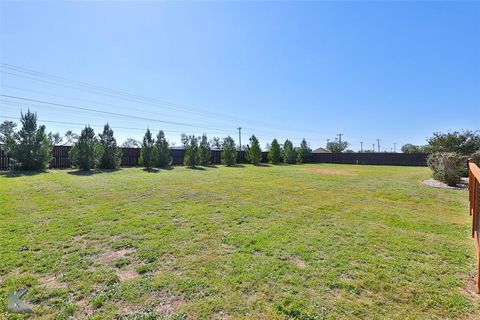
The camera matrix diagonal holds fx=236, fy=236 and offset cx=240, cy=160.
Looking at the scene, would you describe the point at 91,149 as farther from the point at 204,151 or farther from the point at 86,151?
the point at 204,151

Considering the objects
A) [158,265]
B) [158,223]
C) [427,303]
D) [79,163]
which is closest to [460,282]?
[427,303]

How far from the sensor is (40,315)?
1841 mm

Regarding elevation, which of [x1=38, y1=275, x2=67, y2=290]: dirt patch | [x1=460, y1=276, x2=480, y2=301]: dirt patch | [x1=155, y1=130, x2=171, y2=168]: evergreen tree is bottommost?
[x1=460, y1=276, x2=480, y2=301]: dirt patch

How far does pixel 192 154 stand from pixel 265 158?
11134 millimetres

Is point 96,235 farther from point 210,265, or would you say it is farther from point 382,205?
point 382,205

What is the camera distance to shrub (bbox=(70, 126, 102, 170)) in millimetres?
12094

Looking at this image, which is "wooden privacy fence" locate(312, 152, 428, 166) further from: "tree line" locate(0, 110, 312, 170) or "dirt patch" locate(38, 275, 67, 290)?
"dirt patch" locate(38, 275, 67, 290)

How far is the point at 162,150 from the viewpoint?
15523mm

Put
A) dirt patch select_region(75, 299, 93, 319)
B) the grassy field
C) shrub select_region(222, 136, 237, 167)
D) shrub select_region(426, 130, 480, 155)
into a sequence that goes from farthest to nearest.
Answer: shrub select_region(222, 136, 237, 167)
shrub select_region(426, 130, 480, 155)
the grassy field
dirt patch select_region(75, 299, 93, 319)

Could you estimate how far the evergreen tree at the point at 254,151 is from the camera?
74.2 feet

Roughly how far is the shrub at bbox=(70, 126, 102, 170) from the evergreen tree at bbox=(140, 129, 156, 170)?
2.50 metres

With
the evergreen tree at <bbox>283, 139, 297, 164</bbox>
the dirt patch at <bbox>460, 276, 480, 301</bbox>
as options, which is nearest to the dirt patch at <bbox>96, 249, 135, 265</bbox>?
the dirt patch at <bbox>460, 276, 480, 301</bbox>

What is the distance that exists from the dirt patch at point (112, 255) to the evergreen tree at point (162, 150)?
1284 cm

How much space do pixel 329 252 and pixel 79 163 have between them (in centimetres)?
1313
